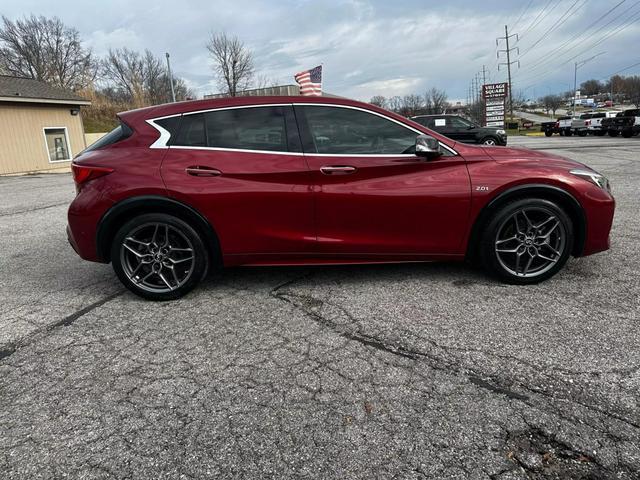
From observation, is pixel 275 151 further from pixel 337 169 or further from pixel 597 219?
pixel 597 219

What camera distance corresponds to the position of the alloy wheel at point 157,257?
3727mm

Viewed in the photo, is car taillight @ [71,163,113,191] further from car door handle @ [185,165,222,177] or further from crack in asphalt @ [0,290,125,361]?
crack in asphalt @ [0,290,125,361]

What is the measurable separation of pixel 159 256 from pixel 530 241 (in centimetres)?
317

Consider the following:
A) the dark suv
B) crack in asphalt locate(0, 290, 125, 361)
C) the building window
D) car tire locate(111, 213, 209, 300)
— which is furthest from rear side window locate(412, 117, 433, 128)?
the building window

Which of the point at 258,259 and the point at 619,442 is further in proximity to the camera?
the point at 258,259

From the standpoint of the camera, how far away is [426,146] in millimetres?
3570

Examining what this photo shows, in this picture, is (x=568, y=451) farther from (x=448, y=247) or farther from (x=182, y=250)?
(x=182, y=250)

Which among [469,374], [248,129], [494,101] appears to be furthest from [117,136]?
[494,101]

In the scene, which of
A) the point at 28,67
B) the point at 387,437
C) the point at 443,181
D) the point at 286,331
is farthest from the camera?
the point at 28,67

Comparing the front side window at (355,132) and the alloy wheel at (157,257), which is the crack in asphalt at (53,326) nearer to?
the alloy wheel at (157,257)

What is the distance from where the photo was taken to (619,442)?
1985 mm

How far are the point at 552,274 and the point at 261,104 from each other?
291 cm

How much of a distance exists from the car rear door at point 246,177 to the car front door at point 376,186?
0.14 m

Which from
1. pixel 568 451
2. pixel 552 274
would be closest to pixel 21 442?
pixel 568 451
